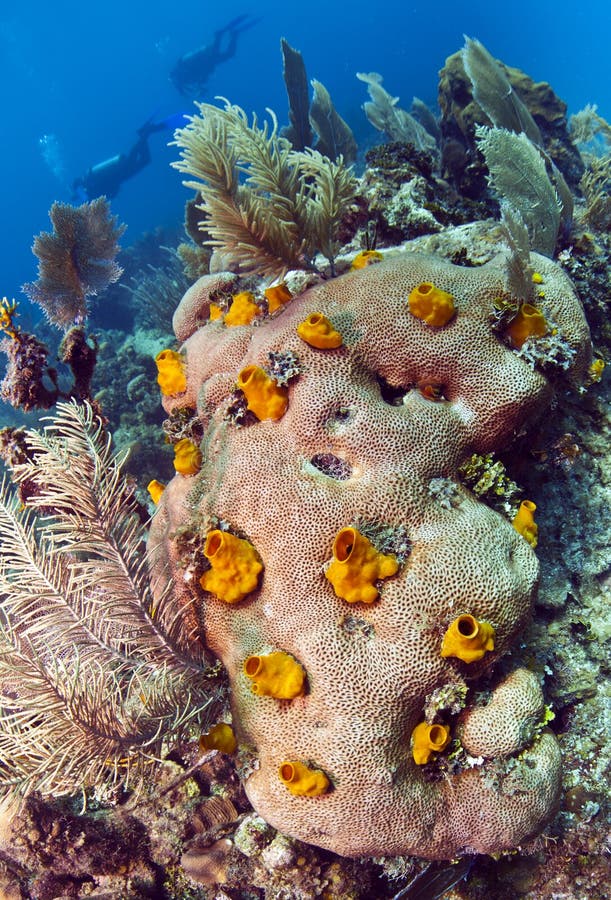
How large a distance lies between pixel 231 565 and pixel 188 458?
872 mm

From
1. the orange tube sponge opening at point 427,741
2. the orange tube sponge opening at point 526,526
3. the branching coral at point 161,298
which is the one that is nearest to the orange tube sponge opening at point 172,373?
the orange tube sponge opening at point 526,526

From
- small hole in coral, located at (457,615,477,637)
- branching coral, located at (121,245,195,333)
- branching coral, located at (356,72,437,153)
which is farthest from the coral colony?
branching coral, located at (356,72,437,153)

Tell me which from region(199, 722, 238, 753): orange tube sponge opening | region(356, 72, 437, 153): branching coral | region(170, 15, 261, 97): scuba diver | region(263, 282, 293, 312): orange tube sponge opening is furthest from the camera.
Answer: region(170, 15, 261, 97): scuba diver

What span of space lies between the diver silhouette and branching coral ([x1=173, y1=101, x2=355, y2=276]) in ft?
77.3

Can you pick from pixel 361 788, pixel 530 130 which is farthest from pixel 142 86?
pixel 361 788

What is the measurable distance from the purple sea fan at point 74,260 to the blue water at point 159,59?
5782cm

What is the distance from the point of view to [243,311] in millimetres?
3580

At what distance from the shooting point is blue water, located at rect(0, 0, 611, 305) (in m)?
64.4

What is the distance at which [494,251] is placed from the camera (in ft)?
12.2

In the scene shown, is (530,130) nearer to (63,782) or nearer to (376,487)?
(376,487)

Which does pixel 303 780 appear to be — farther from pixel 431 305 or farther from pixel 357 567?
pixel 431 305

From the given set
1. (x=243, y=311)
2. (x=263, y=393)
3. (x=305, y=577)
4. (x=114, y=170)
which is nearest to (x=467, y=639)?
(x=305, y=577)

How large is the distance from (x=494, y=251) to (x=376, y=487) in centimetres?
237

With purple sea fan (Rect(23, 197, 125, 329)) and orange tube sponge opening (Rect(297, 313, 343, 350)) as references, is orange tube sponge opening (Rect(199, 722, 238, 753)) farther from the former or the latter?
purple sea fan (Rect(23, 197, 125, 329))
